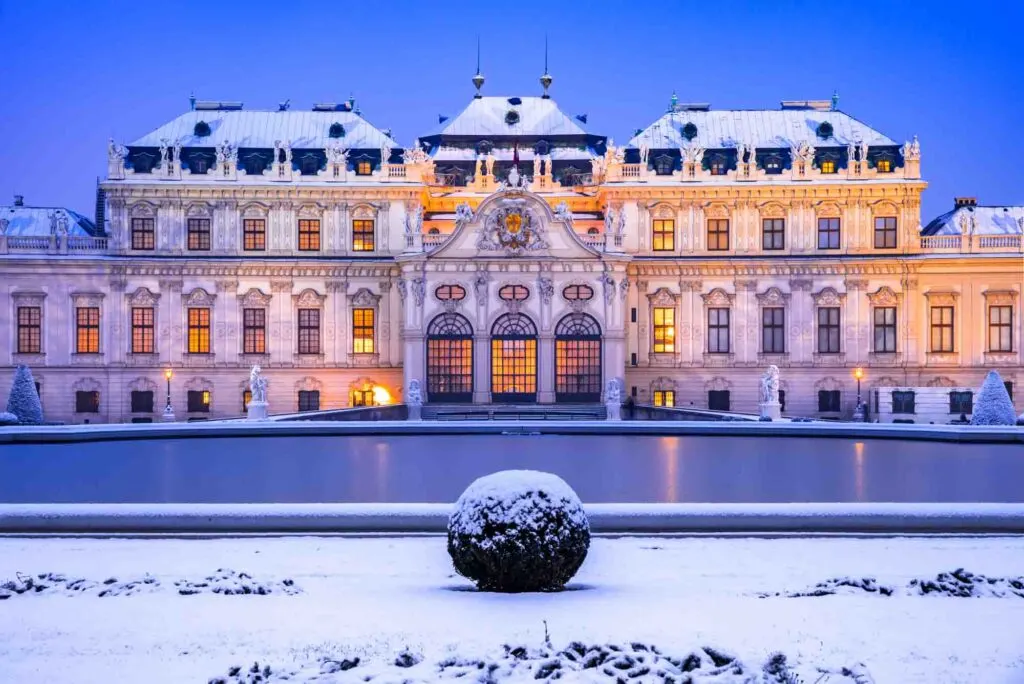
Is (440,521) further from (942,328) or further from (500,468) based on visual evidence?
(942,328)

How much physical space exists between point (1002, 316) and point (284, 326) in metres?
33.8

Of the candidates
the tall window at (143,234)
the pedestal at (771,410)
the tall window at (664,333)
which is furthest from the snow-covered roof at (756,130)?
the tall window at (143,234)

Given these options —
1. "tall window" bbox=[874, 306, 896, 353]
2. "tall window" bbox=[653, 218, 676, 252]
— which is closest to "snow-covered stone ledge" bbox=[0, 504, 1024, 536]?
"tall window" bbox=[653, 218, 676, 252]

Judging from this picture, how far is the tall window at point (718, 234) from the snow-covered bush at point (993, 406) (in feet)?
53.3

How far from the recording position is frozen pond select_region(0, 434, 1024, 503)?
56.2 feet

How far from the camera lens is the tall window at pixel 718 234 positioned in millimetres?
48062

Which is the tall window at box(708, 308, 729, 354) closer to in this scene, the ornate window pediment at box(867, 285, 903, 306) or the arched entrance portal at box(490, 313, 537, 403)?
the ornate window pediment at box(867, 285, 903, 306)

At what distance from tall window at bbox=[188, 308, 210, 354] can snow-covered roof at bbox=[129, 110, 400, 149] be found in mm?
8194

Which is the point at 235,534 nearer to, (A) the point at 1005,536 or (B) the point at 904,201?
(A) the point at 1005,536

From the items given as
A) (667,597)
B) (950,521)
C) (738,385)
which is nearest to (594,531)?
(667,597)

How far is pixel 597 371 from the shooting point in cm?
4491

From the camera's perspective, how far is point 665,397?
156 feet

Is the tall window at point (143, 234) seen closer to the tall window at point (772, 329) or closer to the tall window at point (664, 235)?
the tall window at point (664, 235)

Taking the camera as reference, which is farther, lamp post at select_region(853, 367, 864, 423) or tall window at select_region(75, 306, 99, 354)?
tall window at select_region(75, 306, 99, 354)
